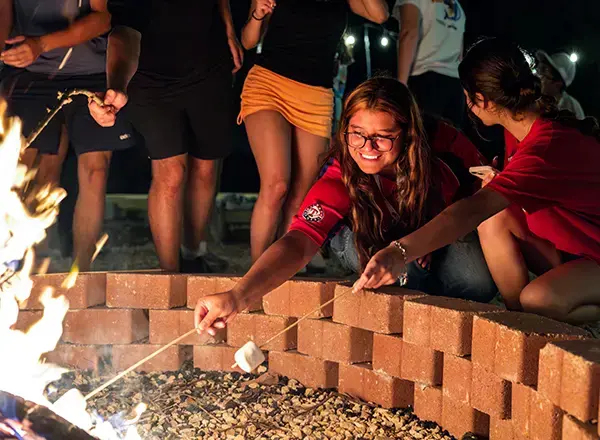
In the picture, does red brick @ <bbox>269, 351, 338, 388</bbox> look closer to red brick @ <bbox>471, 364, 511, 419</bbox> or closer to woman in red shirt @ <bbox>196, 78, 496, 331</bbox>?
woman in red shirt @ <bbox>196, 78, 496, 331</bbox>

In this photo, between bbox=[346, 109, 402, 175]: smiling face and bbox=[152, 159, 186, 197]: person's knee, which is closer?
bbox=[346, 109, 402, 175]: smiling face

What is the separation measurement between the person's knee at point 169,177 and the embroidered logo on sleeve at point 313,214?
121cm

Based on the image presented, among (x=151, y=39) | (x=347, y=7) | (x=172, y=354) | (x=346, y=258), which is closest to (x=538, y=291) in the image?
(x=346, y=258)

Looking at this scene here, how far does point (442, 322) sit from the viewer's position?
317cm

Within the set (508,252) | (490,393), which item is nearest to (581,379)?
(490,393)

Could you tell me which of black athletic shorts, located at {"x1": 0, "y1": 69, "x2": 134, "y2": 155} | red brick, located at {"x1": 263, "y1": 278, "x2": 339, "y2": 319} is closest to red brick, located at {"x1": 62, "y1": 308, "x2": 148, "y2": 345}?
red brick, located at {"x1": 263, "y1": 278, "x2": 339, "y2": 319}

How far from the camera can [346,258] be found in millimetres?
3891

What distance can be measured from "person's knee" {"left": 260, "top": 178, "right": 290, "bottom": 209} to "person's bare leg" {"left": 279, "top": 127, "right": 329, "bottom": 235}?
182mm

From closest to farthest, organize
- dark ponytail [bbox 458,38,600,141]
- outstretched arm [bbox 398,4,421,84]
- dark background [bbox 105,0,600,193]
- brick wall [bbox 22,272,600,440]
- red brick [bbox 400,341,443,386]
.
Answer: brick wall [bbox 22,272,600,440], red brick [bbox 400,341,443,386], dark ponytail [bbox 458,38,600,141], outstretched arm [bbox 398,4,421,84], dark background [bbox 105,0,600,193]

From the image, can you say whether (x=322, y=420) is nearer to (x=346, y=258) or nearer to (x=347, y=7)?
(x=346, y=258)

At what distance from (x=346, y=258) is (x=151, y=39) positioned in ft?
5.29

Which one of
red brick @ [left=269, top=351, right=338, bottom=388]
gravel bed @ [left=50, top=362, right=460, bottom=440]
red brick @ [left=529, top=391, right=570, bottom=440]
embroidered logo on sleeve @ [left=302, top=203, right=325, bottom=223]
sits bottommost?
gravel bed @ [left=50, top=362, right=460, bottom=440]

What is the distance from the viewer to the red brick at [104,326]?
13.1 feet

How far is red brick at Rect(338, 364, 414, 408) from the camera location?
349cm
